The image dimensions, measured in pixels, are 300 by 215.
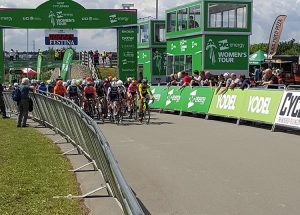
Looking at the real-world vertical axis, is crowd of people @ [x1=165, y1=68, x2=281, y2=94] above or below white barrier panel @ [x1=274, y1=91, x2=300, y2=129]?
above

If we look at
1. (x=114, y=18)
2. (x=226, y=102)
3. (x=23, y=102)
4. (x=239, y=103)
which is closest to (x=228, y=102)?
(x=226, y=102)

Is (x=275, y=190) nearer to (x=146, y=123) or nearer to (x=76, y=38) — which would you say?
(x=146, y=123)

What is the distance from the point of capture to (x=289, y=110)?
1457cm

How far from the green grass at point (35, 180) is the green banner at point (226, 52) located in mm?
18208

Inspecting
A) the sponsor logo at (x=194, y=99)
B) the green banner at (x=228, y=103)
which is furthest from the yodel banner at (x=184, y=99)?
the green banner at (x=228, y=103)

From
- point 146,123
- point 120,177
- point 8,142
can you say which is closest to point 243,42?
point 146,123

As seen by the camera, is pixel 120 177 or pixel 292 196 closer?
pixel 120 177

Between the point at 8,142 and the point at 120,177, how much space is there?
9811mm

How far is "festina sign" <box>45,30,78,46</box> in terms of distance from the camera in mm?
31958

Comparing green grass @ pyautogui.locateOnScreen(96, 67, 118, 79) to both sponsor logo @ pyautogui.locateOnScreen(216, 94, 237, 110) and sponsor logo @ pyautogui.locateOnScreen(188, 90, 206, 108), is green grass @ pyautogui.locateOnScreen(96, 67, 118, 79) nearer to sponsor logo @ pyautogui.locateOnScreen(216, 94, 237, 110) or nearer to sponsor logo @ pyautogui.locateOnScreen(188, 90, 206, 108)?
sponsor logo @ pyautogui.locateOnScreen(188, 90, 206, 108)

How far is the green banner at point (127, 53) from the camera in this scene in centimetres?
3300

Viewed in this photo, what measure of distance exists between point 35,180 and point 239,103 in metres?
10.6

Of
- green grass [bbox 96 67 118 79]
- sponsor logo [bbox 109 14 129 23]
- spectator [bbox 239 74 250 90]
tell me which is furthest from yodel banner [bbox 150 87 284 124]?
green grass [bbox 96 67 118 79]

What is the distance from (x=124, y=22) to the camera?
107ft
